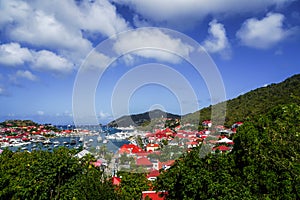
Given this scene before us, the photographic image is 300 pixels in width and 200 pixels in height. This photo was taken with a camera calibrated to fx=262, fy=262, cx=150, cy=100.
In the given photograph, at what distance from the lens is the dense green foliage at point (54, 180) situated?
7.02m

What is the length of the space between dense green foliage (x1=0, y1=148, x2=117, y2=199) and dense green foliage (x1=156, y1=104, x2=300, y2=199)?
1905 millimetres

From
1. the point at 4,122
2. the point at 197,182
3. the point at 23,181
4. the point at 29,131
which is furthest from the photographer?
the point at 4,122

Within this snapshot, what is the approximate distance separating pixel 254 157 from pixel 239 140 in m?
1.23

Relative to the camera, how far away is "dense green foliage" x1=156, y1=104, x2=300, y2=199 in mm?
5883

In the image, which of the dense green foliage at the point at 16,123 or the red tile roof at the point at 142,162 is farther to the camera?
the dense green foliage at the point at 16,123

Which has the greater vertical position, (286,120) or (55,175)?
(286,120)

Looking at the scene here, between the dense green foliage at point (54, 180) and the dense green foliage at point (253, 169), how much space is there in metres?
1.91

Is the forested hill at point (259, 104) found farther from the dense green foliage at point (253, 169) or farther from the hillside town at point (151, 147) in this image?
the dense green foliage at point (253, 169)

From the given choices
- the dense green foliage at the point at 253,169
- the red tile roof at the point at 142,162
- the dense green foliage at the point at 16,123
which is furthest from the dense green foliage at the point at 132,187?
the dense green foliage at the point at 16,123

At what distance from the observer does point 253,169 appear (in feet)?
22.1

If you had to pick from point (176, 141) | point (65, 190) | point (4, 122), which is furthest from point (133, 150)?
point (4, 122)

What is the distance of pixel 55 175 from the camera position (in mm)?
8008

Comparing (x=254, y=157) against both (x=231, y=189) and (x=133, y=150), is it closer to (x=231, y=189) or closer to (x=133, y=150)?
(x=231, y=189)

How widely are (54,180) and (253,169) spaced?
581 cm
